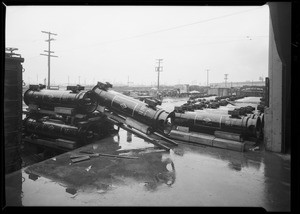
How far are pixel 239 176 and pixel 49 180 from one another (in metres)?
4.71

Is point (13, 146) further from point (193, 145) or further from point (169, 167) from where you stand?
Result: point (193, 145)

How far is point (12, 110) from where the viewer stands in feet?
18.8

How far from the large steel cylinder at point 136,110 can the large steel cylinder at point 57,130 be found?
1.35m

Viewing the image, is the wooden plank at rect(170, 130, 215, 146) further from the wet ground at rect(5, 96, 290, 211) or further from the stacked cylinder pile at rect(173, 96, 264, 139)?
the wet ground at rect(5, 96, 290, 211)

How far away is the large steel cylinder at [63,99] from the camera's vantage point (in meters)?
9.01

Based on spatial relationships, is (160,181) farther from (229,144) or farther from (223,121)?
(223,121)

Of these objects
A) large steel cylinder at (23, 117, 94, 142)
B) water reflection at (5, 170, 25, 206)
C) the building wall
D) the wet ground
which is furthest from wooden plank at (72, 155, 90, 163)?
the building wall

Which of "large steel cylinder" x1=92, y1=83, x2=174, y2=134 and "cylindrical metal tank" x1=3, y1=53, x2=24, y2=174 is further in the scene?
"large steel cylinder" x1=92, y1=83, x2=174, y2=134

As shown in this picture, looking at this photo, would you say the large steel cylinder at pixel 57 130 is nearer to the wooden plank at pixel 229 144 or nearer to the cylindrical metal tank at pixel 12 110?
the cylindrical metal tank at pixel 12 110

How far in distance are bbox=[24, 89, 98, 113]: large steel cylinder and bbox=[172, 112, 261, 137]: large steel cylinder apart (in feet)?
12.5

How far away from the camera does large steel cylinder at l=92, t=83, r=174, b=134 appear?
840cm
